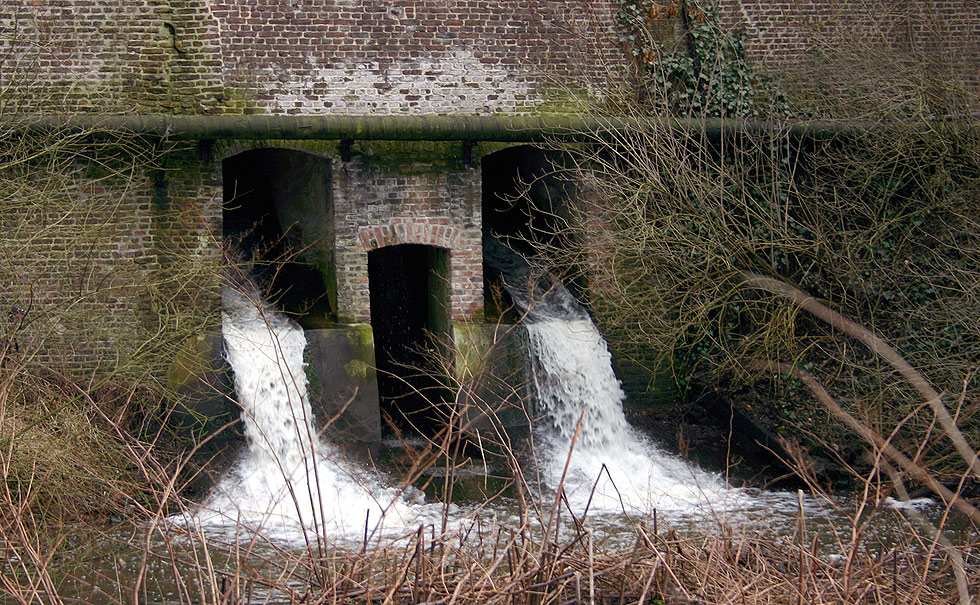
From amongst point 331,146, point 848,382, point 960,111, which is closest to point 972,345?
point 848,382

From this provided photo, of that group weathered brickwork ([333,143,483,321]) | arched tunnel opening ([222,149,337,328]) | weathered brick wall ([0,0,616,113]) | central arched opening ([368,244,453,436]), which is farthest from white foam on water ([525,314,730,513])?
weathered brick wall ([0,0,616,113])

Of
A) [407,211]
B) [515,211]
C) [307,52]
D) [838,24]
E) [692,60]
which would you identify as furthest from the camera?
[515,211]

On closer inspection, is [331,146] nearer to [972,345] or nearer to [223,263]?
[223,263]

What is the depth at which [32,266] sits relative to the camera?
8.18 metres

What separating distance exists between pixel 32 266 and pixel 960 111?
8195mm

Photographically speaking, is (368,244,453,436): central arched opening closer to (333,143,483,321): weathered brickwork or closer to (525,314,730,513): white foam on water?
(333,143,483,321): weathered brickwork

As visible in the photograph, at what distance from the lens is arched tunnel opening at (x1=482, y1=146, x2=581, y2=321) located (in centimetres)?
1072

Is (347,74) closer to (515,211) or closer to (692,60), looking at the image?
(515,211)

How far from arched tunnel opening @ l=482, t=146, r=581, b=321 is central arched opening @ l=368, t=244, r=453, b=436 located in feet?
2.19

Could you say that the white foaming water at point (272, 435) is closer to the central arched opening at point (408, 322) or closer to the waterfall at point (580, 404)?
the central arched opening at point (408, 322)

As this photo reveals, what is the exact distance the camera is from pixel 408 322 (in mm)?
11672

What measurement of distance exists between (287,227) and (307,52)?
8.26ft

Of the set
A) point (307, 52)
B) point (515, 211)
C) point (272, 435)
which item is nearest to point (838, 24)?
point (515, 211)

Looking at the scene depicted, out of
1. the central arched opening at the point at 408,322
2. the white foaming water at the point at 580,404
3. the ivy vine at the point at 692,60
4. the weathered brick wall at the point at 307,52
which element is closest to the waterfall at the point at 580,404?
the white foaming water at the point at 580,404
